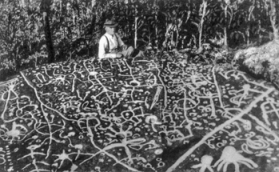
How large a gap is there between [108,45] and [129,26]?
0.85 ft

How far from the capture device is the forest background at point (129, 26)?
12.2 ft

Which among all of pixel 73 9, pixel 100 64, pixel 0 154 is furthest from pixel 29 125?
pixel 73 9

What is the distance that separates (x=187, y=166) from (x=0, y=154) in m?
1.34

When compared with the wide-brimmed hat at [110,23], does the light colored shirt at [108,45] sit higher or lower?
lower

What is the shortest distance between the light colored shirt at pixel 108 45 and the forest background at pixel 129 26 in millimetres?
54

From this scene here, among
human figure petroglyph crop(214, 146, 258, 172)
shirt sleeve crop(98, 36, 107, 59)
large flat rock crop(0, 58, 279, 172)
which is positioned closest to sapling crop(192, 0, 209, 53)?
large flat rock crop(0, 58, 279, 172)

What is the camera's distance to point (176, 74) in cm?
359

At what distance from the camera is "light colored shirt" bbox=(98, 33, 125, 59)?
12.4 ft

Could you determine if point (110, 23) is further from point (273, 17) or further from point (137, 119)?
point (273, 17)

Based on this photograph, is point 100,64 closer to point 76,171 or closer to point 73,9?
point 73,9

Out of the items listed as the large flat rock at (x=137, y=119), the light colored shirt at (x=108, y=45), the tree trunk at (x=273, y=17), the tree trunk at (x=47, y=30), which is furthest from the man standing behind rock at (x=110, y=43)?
the tree trunk at (x=273, y=17)

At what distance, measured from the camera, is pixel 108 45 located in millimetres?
3791

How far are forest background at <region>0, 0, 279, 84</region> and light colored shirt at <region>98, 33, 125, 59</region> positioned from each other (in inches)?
2.1

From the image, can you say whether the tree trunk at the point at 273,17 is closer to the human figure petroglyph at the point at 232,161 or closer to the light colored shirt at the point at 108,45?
the human figure petroglyph at the point at 232,161
